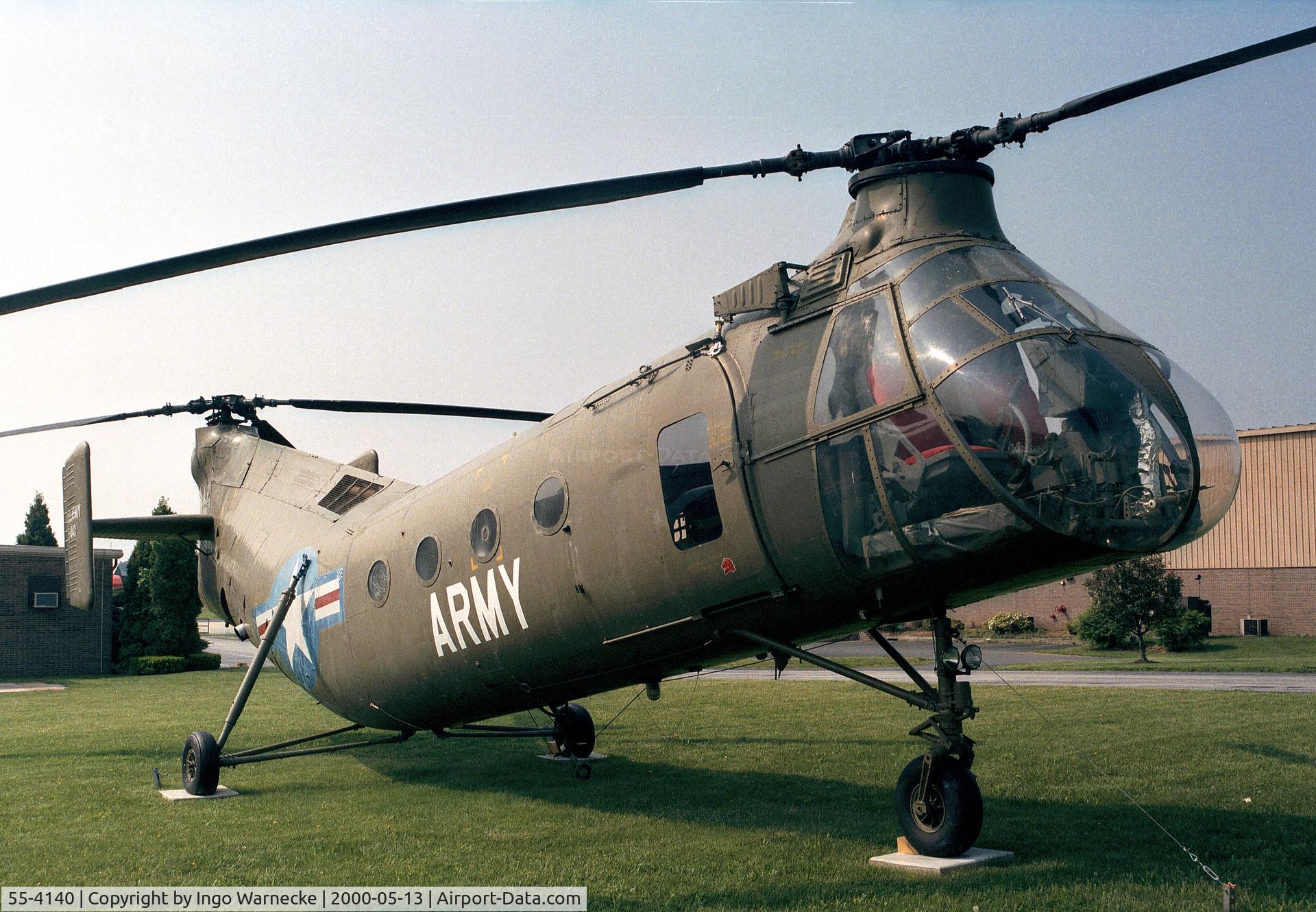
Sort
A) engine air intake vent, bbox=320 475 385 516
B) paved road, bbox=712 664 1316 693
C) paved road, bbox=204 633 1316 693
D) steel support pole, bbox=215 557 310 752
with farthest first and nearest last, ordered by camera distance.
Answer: paved road, bbox=204 633 1316 693 < paved road, bbox=712 664 1316 693 < engine air intake vent, bbox=320 475 385 516 < steel support pole, bbox=215 557 310 752

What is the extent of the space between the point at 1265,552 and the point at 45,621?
51.5 m

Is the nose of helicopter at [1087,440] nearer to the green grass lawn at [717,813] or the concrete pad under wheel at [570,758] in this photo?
the green grass lawn at [717,813]

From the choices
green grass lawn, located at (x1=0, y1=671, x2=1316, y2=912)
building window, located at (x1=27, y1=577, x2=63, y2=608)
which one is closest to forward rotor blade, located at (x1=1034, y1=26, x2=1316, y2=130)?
green grass lawn, located at (x1=0, y1=671, x2=1316, y2=912)

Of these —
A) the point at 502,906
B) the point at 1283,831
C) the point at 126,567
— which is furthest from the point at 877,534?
the point at 126,567

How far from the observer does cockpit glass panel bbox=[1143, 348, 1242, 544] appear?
6852mm

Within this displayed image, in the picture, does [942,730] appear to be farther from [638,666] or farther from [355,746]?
[355,746]

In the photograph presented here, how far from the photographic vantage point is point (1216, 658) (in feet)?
123

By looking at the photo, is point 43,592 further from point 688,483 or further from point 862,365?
point 862,365

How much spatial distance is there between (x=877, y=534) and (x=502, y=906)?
147 inches

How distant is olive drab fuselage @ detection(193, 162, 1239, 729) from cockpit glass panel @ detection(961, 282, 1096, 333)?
2 centimetres

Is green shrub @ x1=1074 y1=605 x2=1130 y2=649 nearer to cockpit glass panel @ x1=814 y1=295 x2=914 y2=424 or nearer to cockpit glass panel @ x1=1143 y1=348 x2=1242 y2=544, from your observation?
cockpit glass panel @ x1=1143 y1=348 x2=1242 y2=544

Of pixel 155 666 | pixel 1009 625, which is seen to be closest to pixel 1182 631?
pixel 1009 625

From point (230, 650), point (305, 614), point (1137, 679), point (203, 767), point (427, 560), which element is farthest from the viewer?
point (230, 650)

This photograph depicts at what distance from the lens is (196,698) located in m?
27.2
